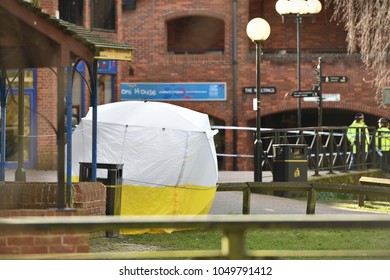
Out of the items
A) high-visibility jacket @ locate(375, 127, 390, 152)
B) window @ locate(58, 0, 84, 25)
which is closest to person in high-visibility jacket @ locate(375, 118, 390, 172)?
high-visibility jacket @ locate(375, 127, 390, 152)

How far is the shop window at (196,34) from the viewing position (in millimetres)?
39375

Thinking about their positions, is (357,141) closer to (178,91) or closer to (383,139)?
(383,139)

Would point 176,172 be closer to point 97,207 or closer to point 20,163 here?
point 97,207

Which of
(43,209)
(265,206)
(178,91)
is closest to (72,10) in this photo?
(178,91)

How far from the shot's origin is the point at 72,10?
32938 mm

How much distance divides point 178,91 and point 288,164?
594 inches

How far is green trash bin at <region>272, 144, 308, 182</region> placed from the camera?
2237 centimetres

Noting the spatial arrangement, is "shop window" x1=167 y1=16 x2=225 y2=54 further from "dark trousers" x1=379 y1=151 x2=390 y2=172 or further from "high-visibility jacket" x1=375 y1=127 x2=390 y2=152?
"dark trousers" x1=379 y1=151 x2=390 y2=172

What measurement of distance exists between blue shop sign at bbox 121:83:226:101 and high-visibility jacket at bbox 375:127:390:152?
8236 mm

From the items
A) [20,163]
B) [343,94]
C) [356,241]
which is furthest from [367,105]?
[356,241]

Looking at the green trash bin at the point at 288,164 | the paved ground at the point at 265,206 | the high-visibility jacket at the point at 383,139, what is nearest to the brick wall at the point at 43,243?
the paved ground at the point at 265,206

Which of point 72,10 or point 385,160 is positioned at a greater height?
point 72,10

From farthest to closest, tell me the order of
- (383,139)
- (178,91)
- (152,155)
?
(178,91) < (383,139) < (152,155)

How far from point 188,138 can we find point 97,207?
9.45 feet
